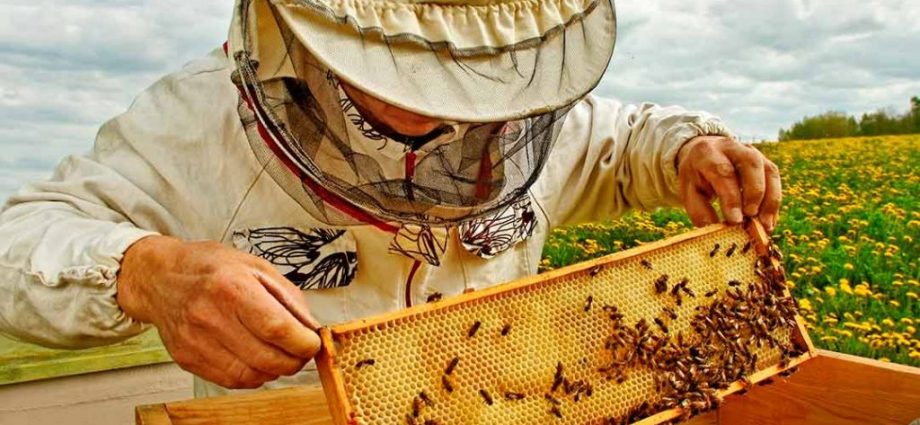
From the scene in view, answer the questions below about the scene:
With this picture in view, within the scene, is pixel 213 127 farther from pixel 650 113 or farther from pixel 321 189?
pixel 650 113

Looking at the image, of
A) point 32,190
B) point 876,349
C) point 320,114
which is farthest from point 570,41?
point 876,349

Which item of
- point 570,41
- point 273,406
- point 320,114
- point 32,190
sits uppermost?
point 570,41

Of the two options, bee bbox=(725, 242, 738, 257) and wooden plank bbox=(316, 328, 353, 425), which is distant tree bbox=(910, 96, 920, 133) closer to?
bee bbox=(725, 242, 738, 257)

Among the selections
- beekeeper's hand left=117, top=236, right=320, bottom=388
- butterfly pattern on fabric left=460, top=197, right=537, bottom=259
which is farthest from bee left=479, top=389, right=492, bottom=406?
butterfly pattern on fabric left=460, top=197, right=537, bottom=259

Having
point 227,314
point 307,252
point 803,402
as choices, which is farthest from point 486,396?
point 803,402

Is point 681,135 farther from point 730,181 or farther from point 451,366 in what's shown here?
point 451,366
